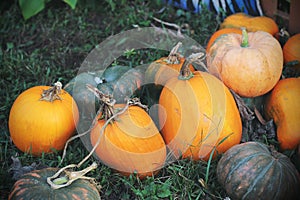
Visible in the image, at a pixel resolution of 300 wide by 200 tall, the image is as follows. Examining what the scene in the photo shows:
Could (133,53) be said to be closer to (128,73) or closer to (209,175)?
(128,73)

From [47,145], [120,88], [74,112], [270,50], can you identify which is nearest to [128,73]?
[120,88]

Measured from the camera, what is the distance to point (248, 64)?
2.89 metres

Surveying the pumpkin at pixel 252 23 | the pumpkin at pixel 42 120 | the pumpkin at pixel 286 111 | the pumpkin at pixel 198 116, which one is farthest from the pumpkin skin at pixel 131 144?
the pumpkin at pixel 252 23

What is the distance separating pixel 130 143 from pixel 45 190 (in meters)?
0.54

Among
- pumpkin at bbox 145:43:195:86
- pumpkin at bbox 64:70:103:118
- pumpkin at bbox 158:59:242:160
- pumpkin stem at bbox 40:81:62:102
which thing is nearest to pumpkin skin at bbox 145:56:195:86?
pumpkin at bbox 145:43:195:86

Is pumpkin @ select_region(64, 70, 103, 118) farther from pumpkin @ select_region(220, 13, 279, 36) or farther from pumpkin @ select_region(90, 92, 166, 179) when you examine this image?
pumpkin @ select_region(220, 13, 279, 36)

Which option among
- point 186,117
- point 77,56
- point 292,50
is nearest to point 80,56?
point 77,56

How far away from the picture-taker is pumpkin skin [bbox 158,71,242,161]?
2684 mm

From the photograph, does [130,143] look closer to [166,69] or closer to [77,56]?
[166,69]

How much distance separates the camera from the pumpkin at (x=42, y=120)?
2.75 m

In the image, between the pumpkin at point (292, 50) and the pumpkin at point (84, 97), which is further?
the pumpkin at point (292, 50)

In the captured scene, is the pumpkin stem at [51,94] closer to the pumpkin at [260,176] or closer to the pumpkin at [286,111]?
the pumpkin at [260,176]

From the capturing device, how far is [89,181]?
2.49 m

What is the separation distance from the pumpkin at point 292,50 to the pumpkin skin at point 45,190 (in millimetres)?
1689
